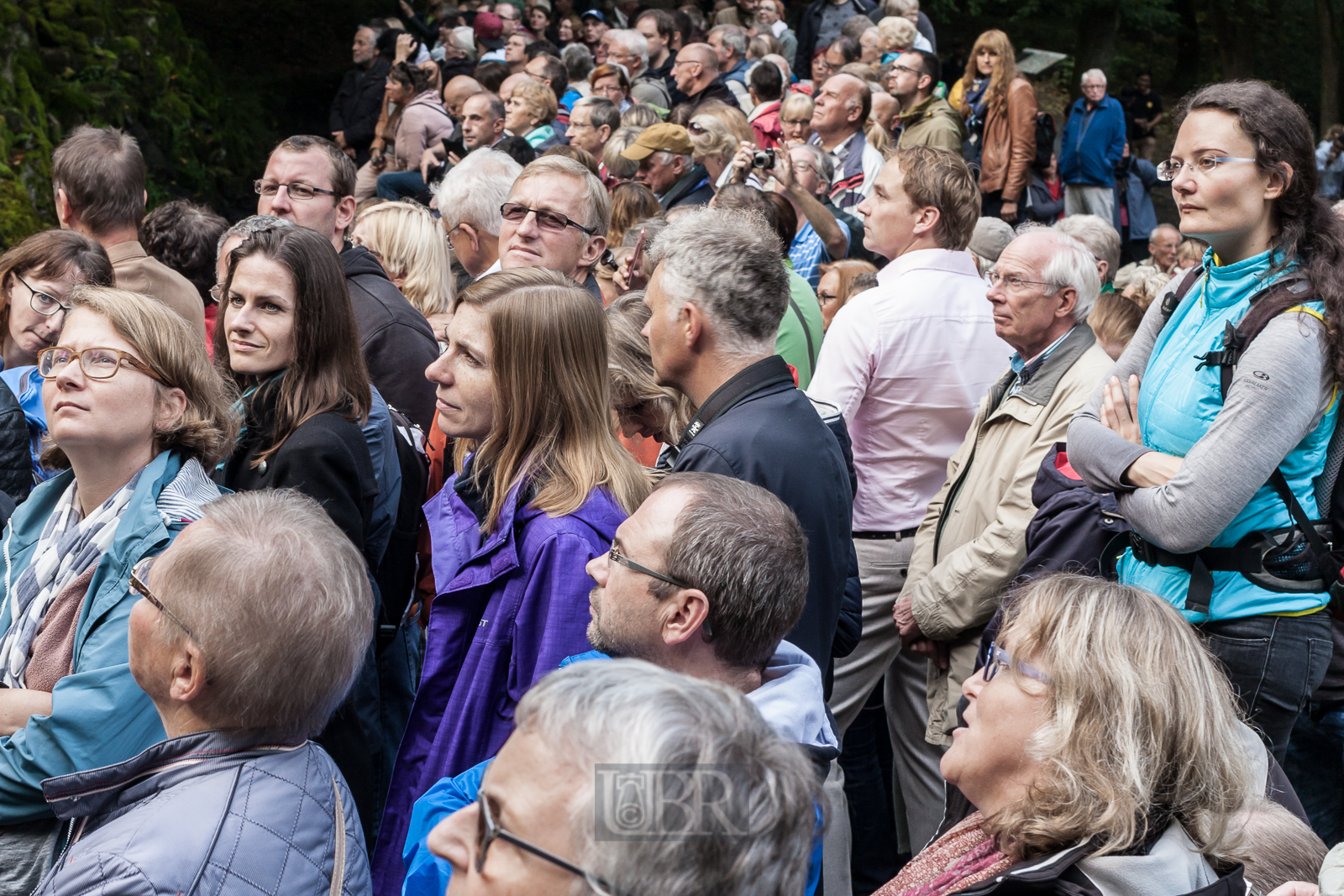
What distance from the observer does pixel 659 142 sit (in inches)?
263

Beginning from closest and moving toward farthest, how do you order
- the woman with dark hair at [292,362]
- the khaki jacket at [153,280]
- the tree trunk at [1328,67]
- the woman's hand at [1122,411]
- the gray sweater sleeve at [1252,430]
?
the gray sweater sleeve at [1252,430] < the woman's hand at [1122,411] < the woman with dark hair at [292,362] < the khaki jacket at [153,280] < the tree trunk at [1328,67]

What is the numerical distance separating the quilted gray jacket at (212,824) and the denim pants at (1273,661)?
1948 mm

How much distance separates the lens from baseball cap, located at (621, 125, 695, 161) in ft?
21.9

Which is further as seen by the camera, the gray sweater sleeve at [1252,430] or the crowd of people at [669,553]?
the gray sweater sleeve at [1252,430]

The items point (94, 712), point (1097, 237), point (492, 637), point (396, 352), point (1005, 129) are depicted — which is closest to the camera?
point (94, 712)

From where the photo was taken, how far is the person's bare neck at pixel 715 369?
9.80 ft

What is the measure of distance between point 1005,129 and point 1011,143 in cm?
14

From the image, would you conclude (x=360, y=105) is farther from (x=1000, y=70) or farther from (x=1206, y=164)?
(x=1206, y=164)

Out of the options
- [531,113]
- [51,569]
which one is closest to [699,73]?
[531,113]

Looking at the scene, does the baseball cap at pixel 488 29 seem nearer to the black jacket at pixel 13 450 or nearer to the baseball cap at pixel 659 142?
the baseball cap at pixel 659 142

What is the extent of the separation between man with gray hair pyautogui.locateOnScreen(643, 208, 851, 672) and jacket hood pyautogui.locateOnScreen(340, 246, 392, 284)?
1.58 m

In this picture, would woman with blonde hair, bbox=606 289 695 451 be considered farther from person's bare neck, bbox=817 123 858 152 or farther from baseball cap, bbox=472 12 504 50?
baseball cap, bbox=472 12 504 50

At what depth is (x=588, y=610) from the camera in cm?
254

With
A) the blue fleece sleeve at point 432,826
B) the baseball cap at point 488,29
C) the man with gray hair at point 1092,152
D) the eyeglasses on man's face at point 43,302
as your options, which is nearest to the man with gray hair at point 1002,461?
the blue fleece sleeve at point 432,826
